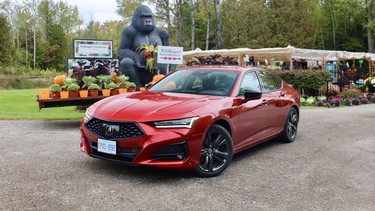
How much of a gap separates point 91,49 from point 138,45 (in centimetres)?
317

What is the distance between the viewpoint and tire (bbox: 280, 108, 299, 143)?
7184 mm

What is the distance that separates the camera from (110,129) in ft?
15.1

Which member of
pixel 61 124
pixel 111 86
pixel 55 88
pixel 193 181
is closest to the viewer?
pixel 193 181

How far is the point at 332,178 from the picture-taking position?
16.6ft

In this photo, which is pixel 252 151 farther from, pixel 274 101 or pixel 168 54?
pixel 168 54

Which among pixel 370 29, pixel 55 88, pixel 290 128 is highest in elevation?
pixel 370 29

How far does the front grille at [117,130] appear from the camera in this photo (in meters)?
4.48

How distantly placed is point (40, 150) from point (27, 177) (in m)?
1.61

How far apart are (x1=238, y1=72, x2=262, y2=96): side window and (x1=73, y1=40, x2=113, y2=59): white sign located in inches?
239

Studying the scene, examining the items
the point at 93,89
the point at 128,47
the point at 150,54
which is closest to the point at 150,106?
the point at 93,89

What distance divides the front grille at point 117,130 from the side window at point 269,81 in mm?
Result: 2809

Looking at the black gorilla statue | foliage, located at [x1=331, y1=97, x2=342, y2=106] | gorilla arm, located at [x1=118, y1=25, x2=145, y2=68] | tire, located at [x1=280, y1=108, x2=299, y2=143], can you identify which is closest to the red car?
tire, located at [x1=280, y1=108, x2=299, y2=143]

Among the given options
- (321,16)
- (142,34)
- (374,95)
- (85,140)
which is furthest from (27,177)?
(321,16)

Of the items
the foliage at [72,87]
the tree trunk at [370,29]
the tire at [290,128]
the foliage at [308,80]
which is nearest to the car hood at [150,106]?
the tire at [290,128]
